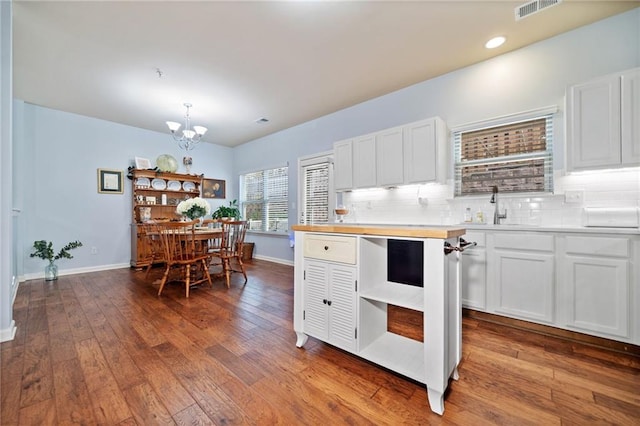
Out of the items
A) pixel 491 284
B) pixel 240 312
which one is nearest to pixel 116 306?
pixel 240 312

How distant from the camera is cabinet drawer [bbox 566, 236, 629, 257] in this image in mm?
1953

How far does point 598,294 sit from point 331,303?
218cm

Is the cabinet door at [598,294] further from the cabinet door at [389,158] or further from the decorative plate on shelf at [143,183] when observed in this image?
the decorative plate on shelf at [143,183]

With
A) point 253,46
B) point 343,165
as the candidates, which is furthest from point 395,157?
point 253,46

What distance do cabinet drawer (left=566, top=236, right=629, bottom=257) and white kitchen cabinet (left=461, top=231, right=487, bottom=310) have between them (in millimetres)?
644

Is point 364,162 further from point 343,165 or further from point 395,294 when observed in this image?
point 395,294

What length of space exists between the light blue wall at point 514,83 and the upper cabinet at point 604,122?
1.00 ft

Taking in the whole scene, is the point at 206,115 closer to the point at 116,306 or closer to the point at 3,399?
the point at 116,306

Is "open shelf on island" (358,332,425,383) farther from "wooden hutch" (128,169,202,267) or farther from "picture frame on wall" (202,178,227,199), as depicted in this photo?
"picture frame on wall" (202,178,227,199)

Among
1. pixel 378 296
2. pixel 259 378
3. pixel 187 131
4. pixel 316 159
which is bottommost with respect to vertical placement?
pixel 259 378

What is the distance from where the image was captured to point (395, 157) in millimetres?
3381

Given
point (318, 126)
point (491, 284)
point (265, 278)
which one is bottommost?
point (265, 278)

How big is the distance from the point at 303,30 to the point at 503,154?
101 inches

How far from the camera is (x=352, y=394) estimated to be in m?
1.47
